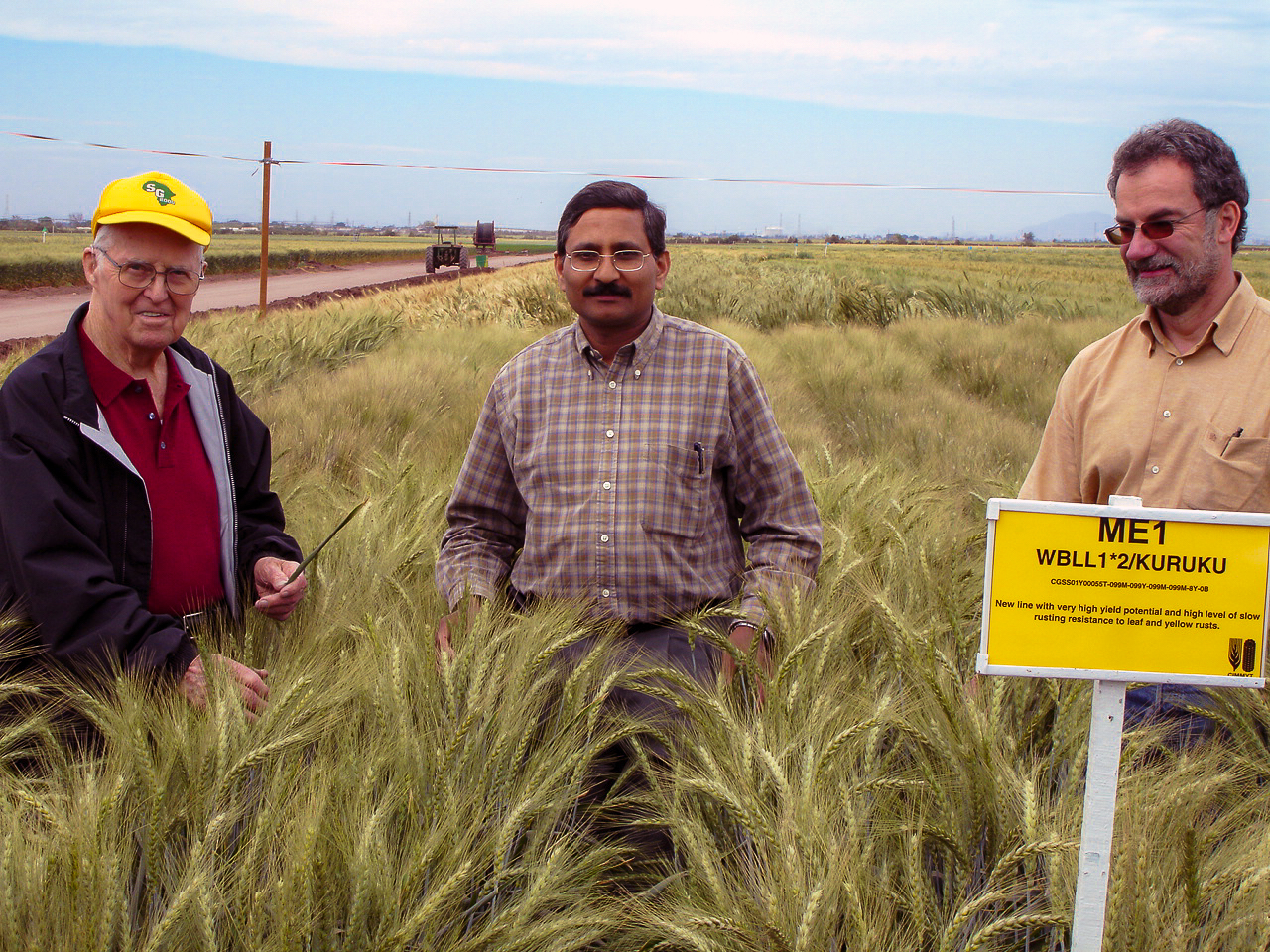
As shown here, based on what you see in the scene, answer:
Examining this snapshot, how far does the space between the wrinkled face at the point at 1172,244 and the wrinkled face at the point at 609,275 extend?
3.70 ft

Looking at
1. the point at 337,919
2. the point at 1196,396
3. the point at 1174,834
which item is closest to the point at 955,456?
the point at 1196,396

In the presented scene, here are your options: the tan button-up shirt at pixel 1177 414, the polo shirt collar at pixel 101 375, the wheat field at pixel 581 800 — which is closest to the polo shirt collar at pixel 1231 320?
the tan button-up shirt at pixel 1177 414

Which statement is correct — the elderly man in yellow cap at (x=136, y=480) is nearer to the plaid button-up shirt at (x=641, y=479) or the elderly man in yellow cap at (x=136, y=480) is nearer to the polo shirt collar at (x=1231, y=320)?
the plaid button-up shirt at (x=641, y=479)

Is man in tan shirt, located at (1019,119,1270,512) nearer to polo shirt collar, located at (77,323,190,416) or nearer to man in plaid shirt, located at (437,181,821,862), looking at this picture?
man in plaid shirt, located at (437,181,821,862)

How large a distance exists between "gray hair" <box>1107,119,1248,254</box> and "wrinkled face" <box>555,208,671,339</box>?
120 cm

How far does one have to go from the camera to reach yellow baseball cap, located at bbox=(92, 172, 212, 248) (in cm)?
221

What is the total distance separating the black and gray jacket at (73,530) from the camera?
197cm

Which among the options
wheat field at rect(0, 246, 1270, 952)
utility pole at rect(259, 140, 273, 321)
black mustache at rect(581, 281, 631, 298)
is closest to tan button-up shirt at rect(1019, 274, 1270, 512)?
wheat field at rect(0, 246, 1270, 952)

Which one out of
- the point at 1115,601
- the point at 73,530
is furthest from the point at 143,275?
the point at 1115,601

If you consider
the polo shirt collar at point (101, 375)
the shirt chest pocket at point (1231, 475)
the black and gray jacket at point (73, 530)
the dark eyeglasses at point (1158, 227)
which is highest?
the dark eyeglasses at point (1158, 227)

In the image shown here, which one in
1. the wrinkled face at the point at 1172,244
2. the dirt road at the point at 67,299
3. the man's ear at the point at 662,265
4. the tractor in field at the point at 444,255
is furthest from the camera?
the tractor in field at the point at 444,255

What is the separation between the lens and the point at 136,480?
2160 millimetres

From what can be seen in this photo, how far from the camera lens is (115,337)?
2.25 meters

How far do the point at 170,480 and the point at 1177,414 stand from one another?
232 cm
